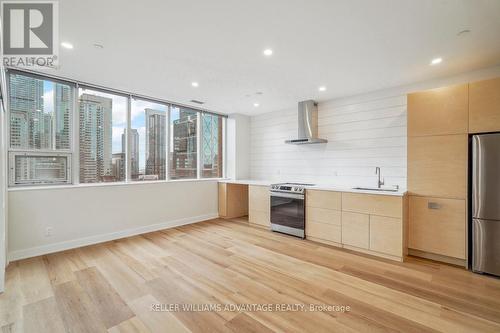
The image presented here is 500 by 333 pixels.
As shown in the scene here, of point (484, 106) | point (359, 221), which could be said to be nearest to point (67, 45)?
point (359, 221)

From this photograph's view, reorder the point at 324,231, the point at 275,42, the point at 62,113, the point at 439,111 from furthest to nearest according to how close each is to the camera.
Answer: the point at 324,231, the point at 62,113, the point at 439,111, the point at 275,42

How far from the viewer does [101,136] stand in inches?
153

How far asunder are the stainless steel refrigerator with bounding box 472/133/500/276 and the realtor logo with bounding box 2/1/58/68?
15.5 feet

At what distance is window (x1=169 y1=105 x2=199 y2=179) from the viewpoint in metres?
4.88

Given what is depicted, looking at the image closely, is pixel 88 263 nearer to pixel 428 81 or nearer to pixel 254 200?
pixel 254 200

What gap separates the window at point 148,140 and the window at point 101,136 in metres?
0.19

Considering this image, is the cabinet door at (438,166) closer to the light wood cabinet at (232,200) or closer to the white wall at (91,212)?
the light wood cabinet at (232,200)

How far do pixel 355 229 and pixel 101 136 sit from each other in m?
4.56

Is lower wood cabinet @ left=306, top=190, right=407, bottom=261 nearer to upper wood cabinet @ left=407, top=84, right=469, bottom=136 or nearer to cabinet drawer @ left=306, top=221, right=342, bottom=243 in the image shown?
cabinet drawer @ left=306, top=221, right=342, bottom=243

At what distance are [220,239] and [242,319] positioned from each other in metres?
2.03

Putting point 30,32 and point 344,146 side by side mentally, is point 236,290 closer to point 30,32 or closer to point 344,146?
point 344,146

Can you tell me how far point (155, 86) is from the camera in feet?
12.4

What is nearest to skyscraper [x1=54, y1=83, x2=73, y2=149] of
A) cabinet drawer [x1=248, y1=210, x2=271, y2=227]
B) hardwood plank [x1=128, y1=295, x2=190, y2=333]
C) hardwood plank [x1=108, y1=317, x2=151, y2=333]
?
hardwood plank [x1=128, y1=295, x2=190, y2=333]

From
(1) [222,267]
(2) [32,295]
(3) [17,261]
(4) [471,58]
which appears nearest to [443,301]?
(1) [222,267]
